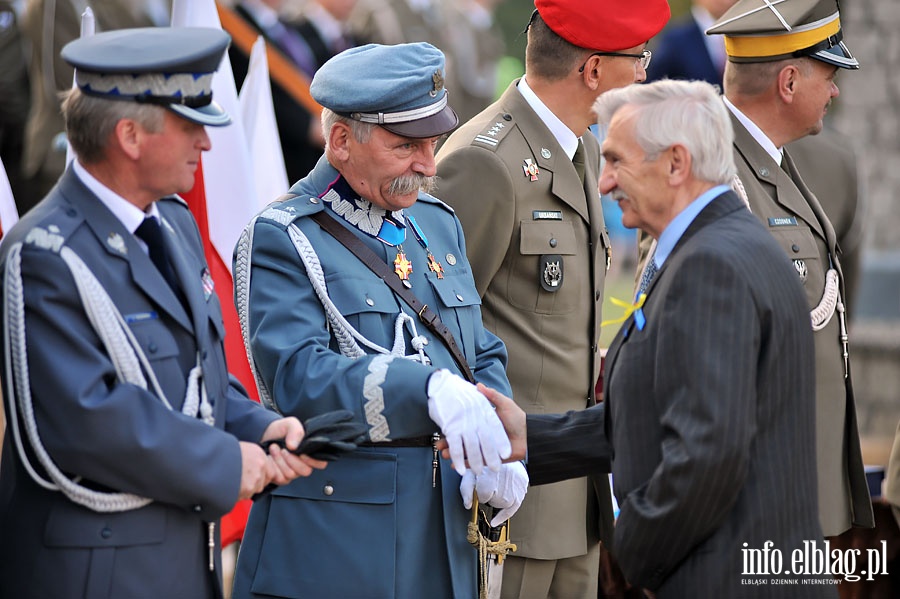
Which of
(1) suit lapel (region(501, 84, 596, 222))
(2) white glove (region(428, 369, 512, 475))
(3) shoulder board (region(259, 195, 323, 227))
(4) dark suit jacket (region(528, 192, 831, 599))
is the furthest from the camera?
(1) suit lapel (region(501, 84, 596, 222))

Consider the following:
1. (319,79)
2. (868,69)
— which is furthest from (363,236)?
(868,69)

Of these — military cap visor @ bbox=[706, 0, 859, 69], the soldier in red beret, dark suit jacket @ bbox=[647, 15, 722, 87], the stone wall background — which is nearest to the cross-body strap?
the soldier in red beret

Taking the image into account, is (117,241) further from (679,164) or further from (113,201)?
(679,164)

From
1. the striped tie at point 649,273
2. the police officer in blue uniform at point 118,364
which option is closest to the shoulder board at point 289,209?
the police officer in blue uniform at point 118,364

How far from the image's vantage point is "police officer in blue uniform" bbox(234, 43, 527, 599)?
3580 mm

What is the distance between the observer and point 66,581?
9.96ft

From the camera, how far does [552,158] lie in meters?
4.61

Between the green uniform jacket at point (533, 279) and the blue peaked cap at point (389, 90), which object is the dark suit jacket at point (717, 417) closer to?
the blue peaked cap at point (389, 90)

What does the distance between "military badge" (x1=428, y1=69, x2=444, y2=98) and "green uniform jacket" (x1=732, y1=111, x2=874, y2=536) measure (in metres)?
1.24

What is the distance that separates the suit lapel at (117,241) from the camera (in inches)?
123

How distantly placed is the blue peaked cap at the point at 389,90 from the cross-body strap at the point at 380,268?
313mm

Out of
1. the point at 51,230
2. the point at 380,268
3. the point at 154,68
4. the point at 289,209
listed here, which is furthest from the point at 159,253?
the point at 380,268

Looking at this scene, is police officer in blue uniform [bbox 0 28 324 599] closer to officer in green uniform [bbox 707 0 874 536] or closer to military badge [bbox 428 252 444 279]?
military badge [bbox 428 252 444 279]

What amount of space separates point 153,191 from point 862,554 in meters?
3.54
